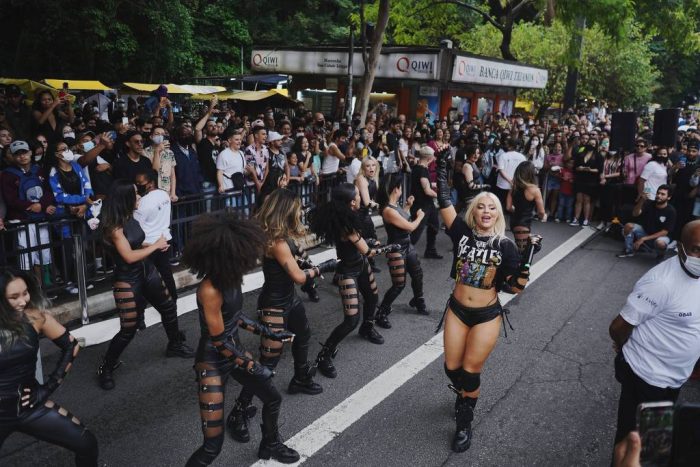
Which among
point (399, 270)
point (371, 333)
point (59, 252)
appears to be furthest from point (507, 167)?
point (59, 252)

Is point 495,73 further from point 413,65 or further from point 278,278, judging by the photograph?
point 278,278

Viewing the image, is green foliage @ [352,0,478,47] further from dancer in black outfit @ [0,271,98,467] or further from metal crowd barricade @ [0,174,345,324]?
dancer in black outfit @ [0,271,98,467]

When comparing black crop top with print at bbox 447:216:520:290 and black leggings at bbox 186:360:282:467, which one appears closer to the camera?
black leggings at bbox 186:360:282:467

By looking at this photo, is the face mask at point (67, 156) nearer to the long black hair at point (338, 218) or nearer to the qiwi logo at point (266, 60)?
the long black hair at point (338, 218)

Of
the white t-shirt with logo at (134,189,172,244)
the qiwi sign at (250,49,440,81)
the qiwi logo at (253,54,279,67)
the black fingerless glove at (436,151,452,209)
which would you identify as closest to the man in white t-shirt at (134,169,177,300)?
the white t-shirt with logo at (134,189,172,244)

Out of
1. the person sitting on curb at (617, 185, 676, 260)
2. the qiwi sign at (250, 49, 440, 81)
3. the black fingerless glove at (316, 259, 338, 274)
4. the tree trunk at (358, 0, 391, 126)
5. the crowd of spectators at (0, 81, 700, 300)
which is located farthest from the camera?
the qiwi sign at (250, 49, 440, 81)

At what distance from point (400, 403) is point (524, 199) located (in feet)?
13.2

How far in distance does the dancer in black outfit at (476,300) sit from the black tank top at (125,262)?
2.62m

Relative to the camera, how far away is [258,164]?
9.57 meters

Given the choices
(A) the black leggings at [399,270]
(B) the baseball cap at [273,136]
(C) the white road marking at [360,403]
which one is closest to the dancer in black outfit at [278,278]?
(C) the white road marking at [360,403]

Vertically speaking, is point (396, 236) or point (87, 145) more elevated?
point (87, 145)

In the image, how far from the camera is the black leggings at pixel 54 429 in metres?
3.29

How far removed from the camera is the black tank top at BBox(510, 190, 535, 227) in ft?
26.5

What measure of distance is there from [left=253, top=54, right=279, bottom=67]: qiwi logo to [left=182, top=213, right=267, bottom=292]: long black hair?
1819cm
